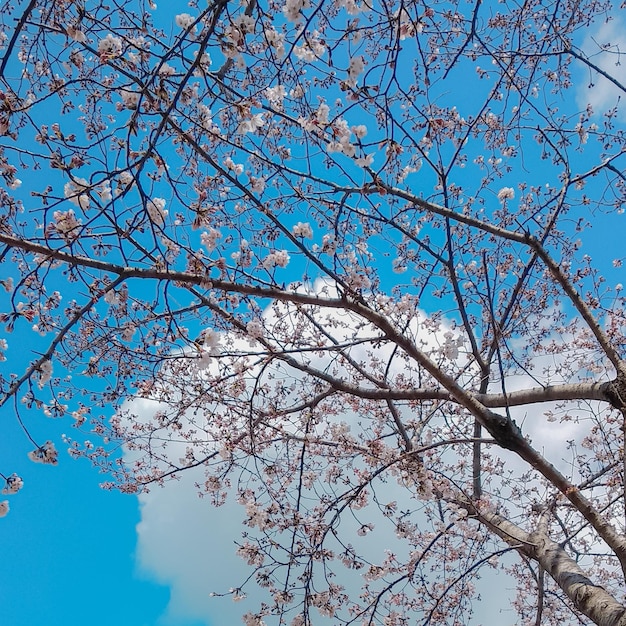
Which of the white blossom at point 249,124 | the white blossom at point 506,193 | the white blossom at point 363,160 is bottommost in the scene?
the white blossom at point 363,160

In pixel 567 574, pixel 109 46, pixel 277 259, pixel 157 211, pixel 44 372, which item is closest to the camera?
pixel 109 46

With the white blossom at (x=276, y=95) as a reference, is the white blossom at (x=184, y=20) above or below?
below

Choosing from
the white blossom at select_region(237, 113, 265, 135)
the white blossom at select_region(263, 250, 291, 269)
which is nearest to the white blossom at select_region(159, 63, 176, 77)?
the white blossom at select_region(237, 113, 265, 135)

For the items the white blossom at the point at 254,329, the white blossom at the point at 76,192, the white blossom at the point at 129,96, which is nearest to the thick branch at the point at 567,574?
the white blossom at the point at 254,329

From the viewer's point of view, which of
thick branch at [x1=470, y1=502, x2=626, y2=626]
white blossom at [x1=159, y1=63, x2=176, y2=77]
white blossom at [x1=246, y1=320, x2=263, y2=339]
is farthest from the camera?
white blossom at [x1=246, y1=320, x2=263, y2=339]

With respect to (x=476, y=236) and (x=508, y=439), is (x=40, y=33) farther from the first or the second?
(x=476, y=236)

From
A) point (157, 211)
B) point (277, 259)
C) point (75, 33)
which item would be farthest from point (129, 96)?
point (277, 259)

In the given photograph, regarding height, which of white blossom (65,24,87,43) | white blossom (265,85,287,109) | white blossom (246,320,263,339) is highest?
white blossom (265,85,287,109)

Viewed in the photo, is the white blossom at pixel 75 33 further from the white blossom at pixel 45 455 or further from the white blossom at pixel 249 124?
the white blossom at pixel 45 455

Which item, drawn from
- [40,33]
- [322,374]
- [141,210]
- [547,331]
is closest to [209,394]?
[322,374]

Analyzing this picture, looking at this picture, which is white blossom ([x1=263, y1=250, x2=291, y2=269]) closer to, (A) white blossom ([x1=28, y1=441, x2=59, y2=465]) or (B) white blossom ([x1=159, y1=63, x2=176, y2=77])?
(B) white blossom ([x1=159, y1=63, x2=176, y2=77])

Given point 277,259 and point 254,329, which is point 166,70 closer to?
point 277,259

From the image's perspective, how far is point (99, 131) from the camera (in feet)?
8.59

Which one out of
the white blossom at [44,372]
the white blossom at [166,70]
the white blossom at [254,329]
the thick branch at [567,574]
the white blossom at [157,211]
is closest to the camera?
the white blossom at [166,70]
